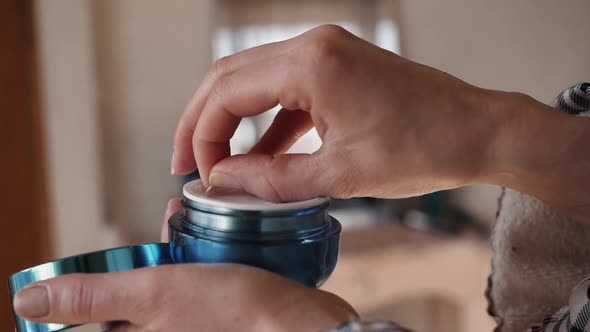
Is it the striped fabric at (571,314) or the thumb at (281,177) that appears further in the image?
the thumb at (281,177)

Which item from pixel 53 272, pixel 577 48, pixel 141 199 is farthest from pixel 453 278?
pixel 53 272

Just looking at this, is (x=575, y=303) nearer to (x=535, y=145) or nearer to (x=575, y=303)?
(x=575, y=303)

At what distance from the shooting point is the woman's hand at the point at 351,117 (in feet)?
1.28

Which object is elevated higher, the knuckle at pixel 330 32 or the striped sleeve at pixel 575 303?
the knuckle at pixel 330 32

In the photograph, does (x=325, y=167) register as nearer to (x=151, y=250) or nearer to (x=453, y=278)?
(x=151, y=250)

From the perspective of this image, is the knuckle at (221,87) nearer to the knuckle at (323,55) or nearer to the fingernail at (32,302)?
the knuckle at (323,55)

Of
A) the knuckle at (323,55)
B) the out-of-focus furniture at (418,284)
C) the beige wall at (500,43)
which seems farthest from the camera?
the beige wall at (500,43)

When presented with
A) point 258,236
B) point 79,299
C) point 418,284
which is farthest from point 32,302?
point 418,284

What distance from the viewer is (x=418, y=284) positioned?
63.6 inches

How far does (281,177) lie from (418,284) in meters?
Result: 1.30

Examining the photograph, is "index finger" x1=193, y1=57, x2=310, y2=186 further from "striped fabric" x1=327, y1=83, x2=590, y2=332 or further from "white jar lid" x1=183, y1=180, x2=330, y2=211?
"striped fabric" x1=327, y1=83, x2=590, y2=332

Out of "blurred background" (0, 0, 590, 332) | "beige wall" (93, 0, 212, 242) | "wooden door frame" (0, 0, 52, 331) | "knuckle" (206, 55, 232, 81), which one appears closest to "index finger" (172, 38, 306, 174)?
"knuckle" (206, 55, 232, 81)

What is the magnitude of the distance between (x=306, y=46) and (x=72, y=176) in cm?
151

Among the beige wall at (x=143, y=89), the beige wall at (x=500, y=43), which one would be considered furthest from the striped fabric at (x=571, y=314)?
the beige wall at (x=143, y=89)
